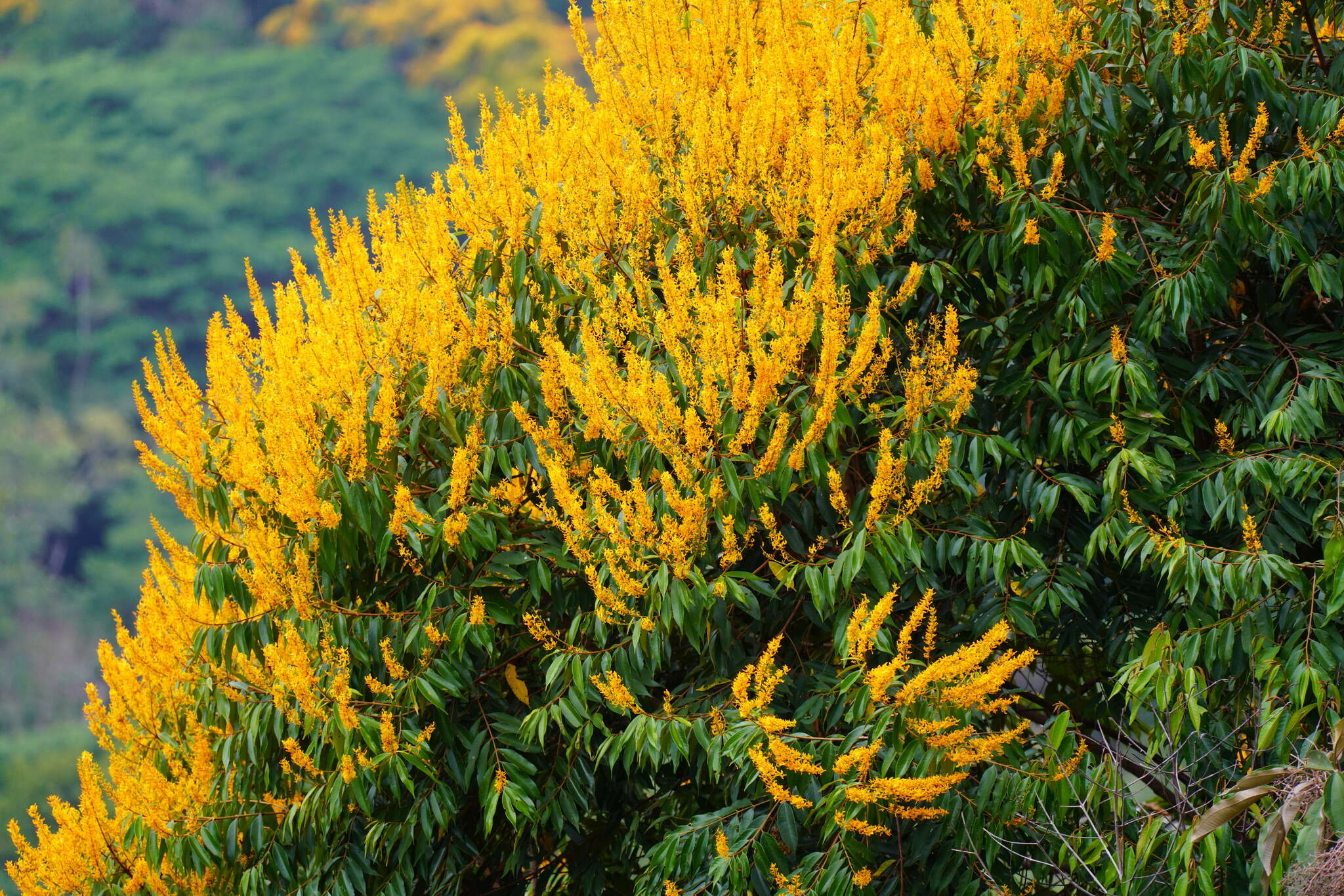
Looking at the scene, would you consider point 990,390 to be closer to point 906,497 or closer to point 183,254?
point 906,497

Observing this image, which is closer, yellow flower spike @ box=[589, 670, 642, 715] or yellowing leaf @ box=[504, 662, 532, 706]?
yellow flower spike @ box=[589, 670, 642, 715]

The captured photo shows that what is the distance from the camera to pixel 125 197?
25719mm

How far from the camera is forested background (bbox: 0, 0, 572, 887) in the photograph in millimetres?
20531

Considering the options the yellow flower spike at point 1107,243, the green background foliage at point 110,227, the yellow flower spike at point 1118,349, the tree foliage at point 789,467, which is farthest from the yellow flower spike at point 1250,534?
the green background foliage at point 110,227

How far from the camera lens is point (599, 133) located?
3.70 meters

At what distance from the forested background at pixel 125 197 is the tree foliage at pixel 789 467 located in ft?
54.5

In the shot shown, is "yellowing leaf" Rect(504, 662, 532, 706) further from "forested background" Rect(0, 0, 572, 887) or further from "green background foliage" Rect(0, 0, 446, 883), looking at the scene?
"forested background" Rect(0, 0, 572, 887)

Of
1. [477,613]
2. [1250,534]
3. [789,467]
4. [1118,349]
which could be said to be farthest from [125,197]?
[1250,534]

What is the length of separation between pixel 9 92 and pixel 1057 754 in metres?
31.8

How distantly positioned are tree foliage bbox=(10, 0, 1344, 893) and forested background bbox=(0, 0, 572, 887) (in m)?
16.6

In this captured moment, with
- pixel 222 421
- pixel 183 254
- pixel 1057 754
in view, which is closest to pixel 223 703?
pixel 222 421

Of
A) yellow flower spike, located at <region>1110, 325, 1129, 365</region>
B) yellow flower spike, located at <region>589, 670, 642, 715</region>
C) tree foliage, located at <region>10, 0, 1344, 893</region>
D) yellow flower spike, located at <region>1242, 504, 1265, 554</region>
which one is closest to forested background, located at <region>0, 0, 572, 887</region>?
tree foliage, located at <region>10, 0, 1344, 893</region>

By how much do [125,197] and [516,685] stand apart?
2586 centimetres

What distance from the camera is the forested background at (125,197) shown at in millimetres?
20531
